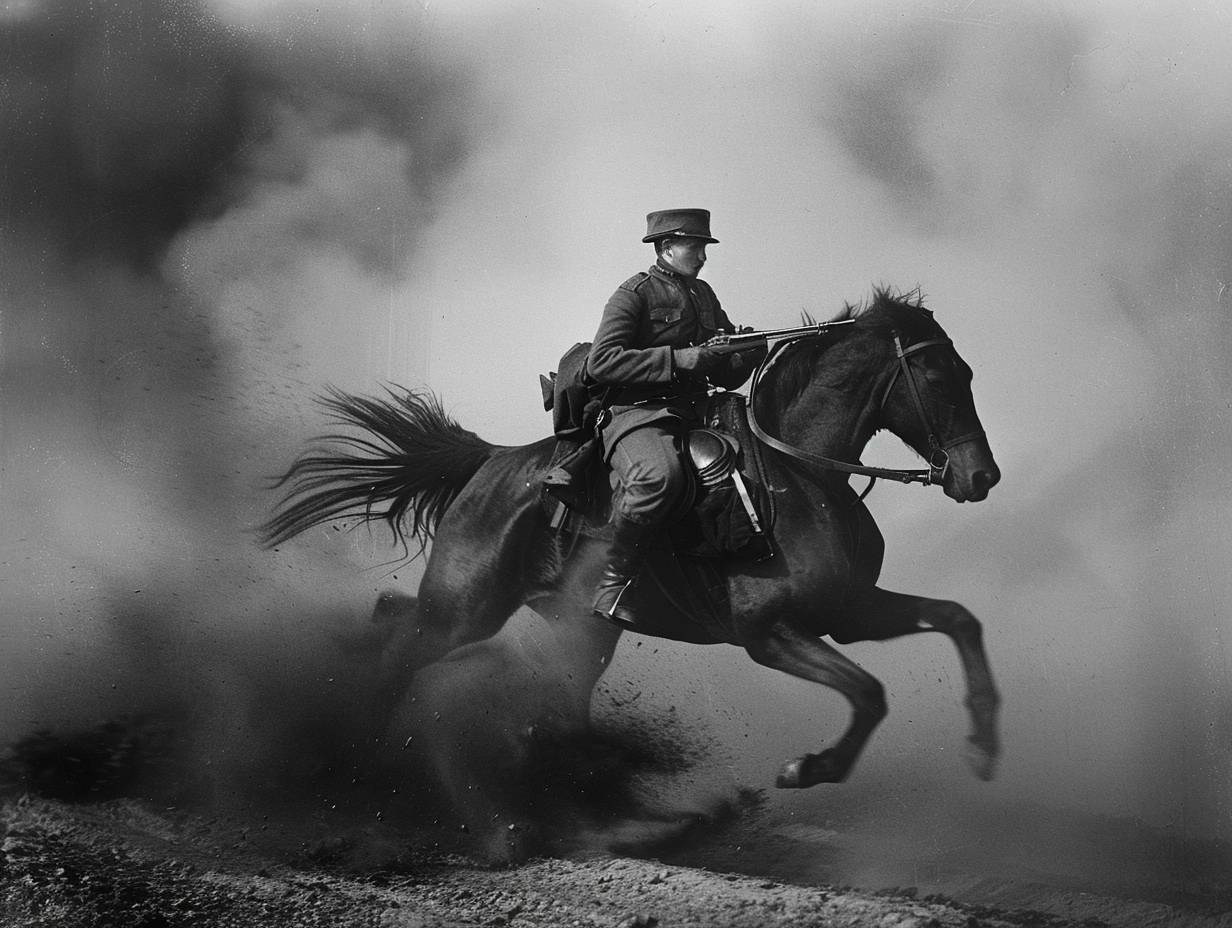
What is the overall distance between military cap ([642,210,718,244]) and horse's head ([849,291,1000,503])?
2.11ft

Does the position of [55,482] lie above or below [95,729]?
above

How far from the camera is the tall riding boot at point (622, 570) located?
15.7 feet

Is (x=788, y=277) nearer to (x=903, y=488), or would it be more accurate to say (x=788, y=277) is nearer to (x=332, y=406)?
(x=903, y=488)

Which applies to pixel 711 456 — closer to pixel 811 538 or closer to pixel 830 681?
pixel 811 538

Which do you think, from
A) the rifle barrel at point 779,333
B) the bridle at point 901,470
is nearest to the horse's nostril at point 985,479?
the bridle at point 901,470

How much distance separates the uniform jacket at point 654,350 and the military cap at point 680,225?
14cm

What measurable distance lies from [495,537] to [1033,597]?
6.15ft

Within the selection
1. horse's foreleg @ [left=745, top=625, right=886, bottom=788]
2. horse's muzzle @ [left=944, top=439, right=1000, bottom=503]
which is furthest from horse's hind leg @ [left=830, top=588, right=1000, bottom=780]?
horse's muzzle @ [left=944, top=439, right=1000, bottom=503]

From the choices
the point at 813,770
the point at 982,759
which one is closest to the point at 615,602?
the point at 813,770

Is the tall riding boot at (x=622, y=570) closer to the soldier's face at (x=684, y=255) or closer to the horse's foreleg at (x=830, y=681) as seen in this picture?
the horse's foreleg at (x=830, y=681)

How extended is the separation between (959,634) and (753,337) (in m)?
1.24

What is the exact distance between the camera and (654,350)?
4.84m

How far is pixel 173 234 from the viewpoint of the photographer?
5316mm

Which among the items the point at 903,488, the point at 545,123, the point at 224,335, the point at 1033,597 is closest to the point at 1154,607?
the point at 1033,597
